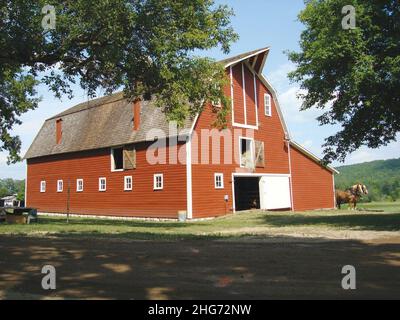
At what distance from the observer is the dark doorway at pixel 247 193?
33.2 m

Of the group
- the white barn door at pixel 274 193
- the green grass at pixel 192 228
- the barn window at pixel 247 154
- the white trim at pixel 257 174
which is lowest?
the green grass at pixel 192 228

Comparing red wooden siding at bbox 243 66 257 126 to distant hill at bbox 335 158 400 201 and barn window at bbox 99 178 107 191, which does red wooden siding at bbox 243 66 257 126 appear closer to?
barn window at bbox 99 178 107 191

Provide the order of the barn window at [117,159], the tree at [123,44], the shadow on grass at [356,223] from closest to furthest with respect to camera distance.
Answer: the tree at [123,44] < the shadow on grass at [356,223] < the barn window at [117,159]

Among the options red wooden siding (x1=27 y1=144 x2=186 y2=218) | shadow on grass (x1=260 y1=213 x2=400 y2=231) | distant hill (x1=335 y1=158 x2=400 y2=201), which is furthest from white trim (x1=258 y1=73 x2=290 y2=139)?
distant hill (x1=335 y1=158 x2=400 y2=201)

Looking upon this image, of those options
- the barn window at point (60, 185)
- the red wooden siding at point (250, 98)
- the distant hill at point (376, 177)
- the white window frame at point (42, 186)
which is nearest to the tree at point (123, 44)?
the red wooden siding at point (250, 98)

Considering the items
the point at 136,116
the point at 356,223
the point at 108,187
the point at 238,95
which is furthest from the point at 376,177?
the point at 356,223

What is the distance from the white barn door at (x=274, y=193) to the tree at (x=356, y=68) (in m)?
11.1

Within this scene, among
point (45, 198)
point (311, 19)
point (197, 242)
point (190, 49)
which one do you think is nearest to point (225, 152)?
point (311, 19)

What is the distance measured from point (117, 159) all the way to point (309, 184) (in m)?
15.7

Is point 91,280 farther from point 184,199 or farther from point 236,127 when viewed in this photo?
point 236,127

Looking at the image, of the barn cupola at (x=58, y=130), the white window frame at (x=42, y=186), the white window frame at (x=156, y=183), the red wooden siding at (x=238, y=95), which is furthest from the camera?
A: the white window frame at (x=42, y=186)

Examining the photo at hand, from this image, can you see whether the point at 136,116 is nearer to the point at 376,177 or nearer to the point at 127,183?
the point at 127,183

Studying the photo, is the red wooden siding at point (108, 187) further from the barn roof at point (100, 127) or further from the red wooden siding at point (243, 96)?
the red wooden siding at point (243, 96)
